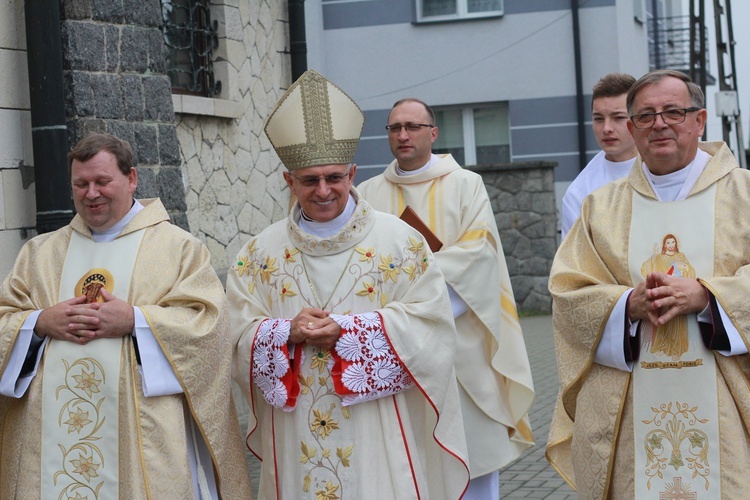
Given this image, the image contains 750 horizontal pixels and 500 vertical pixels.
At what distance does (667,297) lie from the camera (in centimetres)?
423

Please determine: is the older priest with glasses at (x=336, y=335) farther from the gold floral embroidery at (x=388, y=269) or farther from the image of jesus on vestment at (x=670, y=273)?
the image of jesus on vestment at (x=670, y=273)

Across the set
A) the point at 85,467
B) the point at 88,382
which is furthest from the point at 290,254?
the point at 85,467

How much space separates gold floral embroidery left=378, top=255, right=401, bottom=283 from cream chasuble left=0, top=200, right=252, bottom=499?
631 mm

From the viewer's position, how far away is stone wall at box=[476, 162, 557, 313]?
1647 centimetres

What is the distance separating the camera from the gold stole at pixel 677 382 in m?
4.37

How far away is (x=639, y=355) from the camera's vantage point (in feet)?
14.7

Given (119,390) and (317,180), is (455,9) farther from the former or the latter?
(119,390)

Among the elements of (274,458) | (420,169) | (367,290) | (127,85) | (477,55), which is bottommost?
(274,458)

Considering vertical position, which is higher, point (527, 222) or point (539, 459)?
point (527, 222)

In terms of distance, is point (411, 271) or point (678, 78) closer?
point (678, 78)

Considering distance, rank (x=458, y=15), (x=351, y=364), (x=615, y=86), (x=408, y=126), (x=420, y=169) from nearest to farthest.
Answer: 1. (x=351, y=364)
2. (x=615, y=86)
3. (x=408, y=126)
4. (x=420, y=169)
5. (x=458, y=15)

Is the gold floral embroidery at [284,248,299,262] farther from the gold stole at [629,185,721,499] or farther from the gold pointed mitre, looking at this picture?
the gold stole at [629,185,721,499]

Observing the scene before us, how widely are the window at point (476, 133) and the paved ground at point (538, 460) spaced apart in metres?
7.06

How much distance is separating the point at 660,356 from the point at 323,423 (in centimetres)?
125
